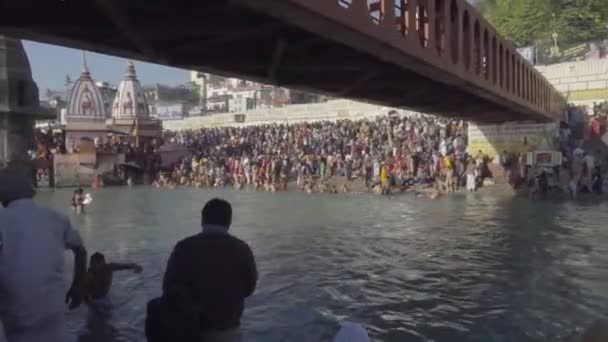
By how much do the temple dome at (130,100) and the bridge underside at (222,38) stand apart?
5163 cm

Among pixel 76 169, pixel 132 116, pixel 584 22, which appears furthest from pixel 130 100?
pixel 584 22

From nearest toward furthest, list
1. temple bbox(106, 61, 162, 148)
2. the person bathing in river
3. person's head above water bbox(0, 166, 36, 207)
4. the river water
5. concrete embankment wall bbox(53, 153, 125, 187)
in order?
Result: person's head above water bbox(0, 166, 36, 207) < the river water < the person bathing in river < concrete embankment wall bbox(53, 153, 125, 187) < temple bbox(106, 61, 162, 148)

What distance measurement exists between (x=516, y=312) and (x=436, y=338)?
6.08 ft

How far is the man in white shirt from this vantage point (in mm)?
4215

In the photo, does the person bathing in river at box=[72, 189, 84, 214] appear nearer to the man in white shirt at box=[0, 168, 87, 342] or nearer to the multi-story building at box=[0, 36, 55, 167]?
the multi-story building at box=[0, 36, 55, 167]

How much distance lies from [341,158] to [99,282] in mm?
30739

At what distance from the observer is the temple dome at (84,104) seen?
190 ft

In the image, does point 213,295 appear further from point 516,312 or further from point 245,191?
point 245,191

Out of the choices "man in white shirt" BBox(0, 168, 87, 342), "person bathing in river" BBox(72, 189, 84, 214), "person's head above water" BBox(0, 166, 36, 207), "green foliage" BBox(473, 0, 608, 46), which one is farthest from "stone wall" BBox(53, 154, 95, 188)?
"man in white shirt" BBox(0, 168, 87, 342)

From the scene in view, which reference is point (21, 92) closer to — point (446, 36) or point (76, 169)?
point (446, 36)

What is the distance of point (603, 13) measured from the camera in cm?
5475

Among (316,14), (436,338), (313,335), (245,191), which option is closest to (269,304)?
(313,335)

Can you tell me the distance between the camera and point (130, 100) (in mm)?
66125

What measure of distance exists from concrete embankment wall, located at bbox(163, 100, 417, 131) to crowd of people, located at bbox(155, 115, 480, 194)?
400 centimetres
